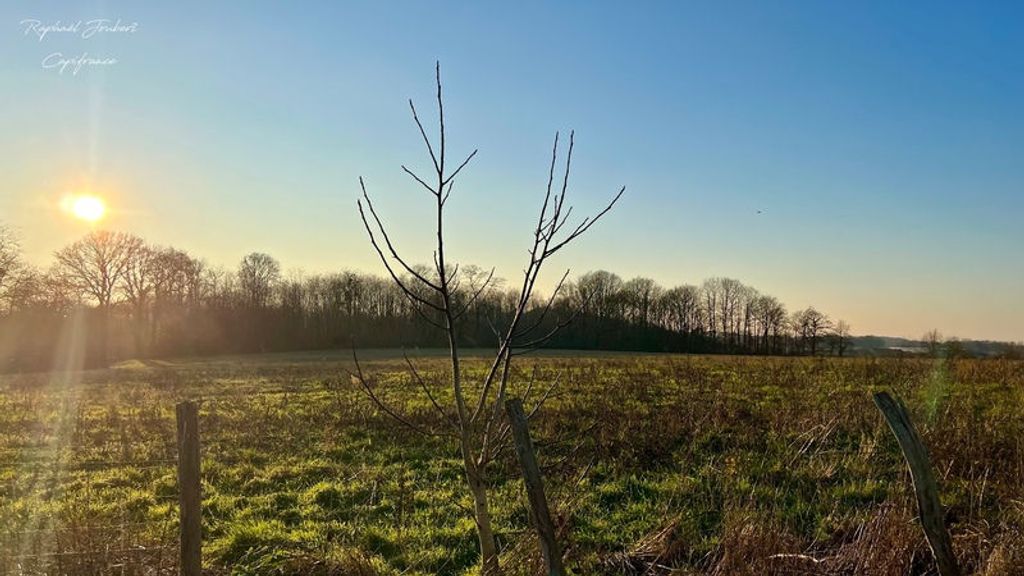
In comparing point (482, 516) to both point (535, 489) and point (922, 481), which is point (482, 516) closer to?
point (535, 489)

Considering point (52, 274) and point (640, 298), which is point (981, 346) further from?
point (52, 274)

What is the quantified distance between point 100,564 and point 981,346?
44446 mm

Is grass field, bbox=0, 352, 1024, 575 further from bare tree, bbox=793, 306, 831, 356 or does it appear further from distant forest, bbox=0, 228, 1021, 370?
bare tree, bbox=793, 306, 831, 356

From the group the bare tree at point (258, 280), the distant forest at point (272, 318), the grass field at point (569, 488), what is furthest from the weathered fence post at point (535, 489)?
the bare tree at point (258, 280)

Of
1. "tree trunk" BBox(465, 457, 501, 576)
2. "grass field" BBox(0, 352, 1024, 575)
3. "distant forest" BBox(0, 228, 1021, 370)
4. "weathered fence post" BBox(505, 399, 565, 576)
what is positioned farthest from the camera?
"distant forest" BBox(0, 228, 1021, 370)

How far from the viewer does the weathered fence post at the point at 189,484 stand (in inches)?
148

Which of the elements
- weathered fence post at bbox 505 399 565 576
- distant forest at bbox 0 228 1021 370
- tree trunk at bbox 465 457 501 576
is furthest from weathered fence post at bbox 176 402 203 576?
distant forest at bbox 0 228 1021 370

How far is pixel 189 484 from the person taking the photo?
3.81 metres

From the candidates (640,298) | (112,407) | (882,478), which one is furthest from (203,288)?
(882,478)

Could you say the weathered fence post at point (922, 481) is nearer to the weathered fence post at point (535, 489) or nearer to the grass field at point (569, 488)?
the grass field at point (569, 488)

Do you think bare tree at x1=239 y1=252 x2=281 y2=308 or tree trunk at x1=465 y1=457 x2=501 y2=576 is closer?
tree trunk at x1=465 y1=457 x2=501 y2=576

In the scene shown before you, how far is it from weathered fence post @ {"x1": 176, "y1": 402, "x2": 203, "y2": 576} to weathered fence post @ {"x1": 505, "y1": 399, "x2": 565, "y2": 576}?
1.97 metres

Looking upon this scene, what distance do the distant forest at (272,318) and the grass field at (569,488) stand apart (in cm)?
2484

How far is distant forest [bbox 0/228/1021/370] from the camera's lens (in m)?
45.5
